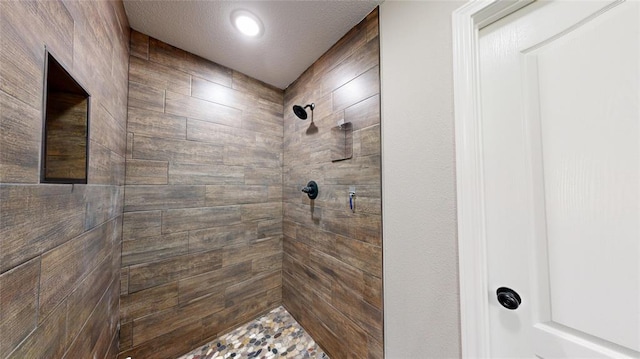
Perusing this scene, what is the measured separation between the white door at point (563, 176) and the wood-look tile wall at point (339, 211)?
47 cm

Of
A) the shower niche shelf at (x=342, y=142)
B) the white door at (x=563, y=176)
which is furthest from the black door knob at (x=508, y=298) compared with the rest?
the shower niche shelf at (x=342, y=142)

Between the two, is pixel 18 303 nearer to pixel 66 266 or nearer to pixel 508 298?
pixel 66 266

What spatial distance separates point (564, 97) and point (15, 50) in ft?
4.59

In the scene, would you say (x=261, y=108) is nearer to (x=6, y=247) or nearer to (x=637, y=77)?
(x=6, y=247)

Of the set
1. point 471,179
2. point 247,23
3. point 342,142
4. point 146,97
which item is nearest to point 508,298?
point 471,179

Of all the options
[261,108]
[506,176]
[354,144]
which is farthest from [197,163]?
[506,176]

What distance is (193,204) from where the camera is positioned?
1.35m

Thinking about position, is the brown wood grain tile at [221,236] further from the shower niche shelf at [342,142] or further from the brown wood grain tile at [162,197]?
the shower niche shelf at [342,142]

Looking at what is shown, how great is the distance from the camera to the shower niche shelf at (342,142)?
1.18 m

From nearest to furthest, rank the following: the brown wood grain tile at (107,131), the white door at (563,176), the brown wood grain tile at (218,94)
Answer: the white door at (563,176)
the brown wood grain tile at (107,131)
the brown wood grain tile at (218,94)

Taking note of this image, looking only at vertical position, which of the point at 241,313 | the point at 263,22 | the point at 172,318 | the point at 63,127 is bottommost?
the point at 241,313

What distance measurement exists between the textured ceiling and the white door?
2.55 feet

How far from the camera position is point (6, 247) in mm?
396

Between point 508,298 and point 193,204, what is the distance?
170 cm
